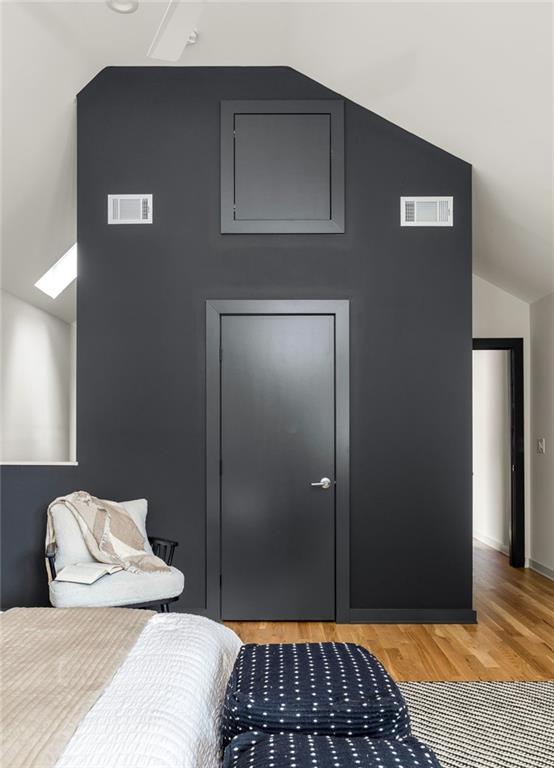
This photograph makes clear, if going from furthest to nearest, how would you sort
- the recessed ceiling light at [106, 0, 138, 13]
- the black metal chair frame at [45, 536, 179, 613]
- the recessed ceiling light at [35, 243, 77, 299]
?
1. the recessed ceiling light at [35, 243, 77, 299]
2. the recessed ceiling light at [106, 0, 138, 13]
3. the black metal chair frame at [45, 536, 179, 613]

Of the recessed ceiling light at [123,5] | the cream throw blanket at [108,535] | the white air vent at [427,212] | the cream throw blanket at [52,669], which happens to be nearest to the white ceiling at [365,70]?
the recessed ceiling light at [123,5]

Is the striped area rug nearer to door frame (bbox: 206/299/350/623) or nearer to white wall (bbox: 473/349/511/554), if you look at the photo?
door frame (bbox: 206/299/350/623)

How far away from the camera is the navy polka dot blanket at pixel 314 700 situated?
5.40ft

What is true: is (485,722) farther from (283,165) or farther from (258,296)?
(283,165)

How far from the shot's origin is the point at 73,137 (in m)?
4.74

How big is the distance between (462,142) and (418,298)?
990 millimetres

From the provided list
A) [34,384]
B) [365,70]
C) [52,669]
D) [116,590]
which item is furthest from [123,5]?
[34,384]

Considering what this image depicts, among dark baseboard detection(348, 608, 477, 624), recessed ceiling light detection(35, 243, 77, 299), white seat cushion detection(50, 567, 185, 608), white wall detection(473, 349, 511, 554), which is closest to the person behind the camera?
white seat cushion detection(50, 567, 185, 608)

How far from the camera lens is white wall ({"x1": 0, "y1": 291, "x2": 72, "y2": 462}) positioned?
568 cm

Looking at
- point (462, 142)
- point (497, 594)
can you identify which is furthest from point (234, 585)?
point (462, 142)

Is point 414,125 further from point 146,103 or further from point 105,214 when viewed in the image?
point 105,214

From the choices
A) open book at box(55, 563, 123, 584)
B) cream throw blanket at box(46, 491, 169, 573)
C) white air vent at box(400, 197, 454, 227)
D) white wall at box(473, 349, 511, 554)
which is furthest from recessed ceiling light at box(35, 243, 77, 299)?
white wall at box(473, 349, 511, 554)

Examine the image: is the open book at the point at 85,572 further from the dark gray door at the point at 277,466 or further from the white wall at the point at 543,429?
the white wall at the point at 543,429

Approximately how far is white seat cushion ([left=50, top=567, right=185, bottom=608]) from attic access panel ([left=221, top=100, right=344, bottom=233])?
224 cm
